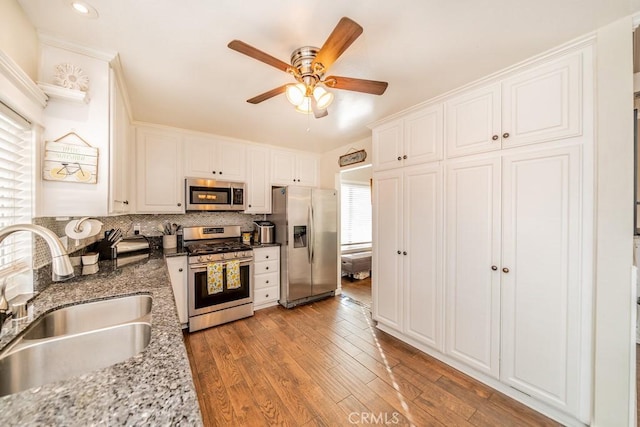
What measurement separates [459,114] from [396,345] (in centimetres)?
225

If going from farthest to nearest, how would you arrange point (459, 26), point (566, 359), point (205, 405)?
point (205, 405) < point (566, 359) < point (459, 26)

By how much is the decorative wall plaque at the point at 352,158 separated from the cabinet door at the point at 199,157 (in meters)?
1.82

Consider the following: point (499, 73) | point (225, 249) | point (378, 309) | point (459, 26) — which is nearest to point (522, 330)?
point (378, 309)

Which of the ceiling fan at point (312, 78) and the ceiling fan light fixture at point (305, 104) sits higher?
the ceiling fan at point (312, 78)

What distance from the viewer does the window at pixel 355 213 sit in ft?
17.4

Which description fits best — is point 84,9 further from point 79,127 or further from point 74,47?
point 79,127

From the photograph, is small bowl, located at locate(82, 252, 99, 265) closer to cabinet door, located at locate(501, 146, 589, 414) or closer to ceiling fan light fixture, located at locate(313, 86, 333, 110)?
ceiling fan light fixture, located at locate(313, 86, 333, 110)

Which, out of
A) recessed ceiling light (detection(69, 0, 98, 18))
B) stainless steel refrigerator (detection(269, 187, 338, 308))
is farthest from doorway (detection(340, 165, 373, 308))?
recessed ceiling light (detection(69, 0, 98, 18))

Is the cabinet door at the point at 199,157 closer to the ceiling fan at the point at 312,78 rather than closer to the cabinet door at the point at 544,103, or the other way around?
the ceiling fan at the point at 312,78

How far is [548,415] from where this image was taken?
1591 mm

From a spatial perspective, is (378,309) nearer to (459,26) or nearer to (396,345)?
(396,345)

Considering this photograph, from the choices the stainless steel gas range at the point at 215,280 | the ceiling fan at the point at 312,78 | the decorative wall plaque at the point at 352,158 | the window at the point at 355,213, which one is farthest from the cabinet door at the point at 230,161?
the window at the point at 355,213

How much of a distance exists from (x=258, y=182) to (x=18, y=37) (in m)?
2.46

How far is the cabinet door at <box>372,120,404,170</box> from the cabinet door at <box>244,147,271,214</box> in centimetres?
169
